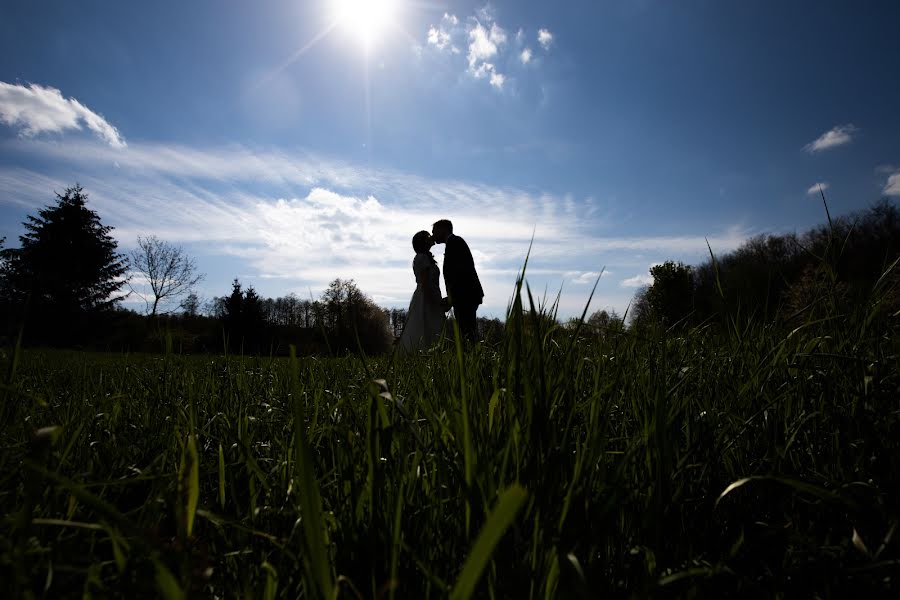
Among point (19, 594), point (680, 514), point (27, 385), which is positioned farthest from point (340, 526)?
point (27, 385)

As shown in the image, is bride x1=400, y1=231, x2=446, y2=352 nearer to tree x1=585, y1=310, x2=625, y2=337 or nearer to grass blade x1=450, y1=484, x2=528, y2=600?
tree x1=585, y1=310, x2=625, y2=337

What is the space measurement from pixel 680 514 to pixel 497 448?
0.46m

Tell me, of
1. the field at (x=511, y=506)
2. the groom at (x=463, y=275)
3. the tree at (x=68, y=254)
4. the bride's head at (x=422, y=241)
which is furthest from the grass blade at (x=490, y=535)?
the tree at (x=68, y=254)

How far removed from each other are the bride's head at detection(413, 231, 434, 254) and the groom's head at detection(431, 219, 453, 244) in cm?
48

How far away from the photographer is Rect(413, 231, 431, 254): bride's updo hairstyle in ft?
32.2

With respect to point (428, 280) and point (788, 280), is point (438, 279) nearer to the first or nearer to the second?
point (428, 280)

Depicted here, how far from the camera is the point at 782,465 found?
1.23 m

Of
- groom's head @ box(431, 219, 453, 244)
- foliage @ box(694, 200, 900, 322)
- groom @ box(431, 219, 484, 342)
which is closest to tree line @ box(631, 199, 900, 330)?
foliage @ box(694, 200, 900, 322)

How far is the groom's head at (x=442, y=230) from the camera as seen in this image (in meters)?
9.00

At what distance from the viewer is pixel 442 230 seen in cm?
910

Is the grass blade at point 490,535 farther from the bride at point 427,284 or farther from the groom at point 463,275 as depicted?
the bride at point 427,284

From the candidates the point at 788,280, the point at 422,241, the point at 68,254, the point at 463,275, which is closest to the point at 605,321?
the point at 788,280

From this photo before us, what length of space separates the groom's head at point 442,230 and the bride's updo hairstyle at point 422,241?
19.1 inches

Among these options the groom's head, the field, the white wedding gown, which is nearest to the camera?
the field
